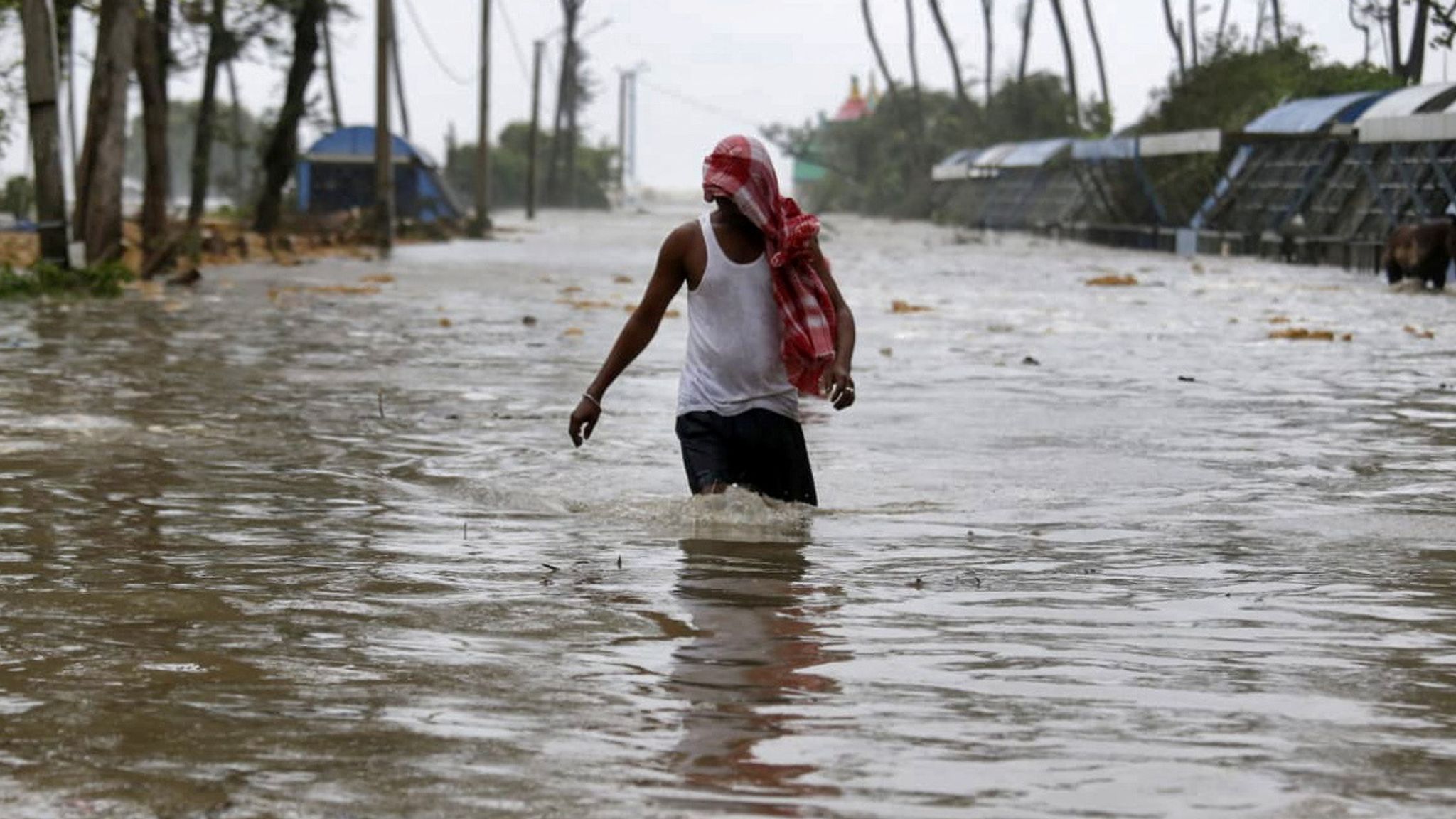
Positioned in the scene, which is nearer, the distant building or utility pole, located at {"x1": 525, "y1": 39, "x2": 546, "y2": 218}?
utility pole, located at {"x1": 525, "y1": 39, "x2": 546, "y2": 218}

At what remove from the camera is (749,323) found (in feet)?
25.4

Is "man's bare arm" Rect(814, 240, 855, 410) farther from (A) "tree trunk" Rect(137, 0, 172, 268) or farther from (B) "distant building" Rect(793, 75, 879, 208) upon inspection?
(B) "distant building" Rect(793, 75, 879, 208)

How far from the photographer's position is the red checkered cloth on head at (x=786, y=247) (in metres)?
7.52

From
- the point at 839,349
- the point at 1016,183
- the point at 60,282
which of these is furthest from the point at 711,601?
the point at 1016,183

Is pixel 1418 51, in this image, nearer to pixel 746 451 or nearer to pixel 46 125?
pixel 46 125

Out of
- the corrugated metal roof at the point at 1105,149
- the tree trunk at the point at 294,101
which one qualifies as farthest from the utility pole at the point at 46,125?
the corrugated metal roof at the point at 1105,149

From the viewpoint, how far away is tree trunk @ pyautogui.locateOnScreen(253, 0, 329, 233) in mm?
39938

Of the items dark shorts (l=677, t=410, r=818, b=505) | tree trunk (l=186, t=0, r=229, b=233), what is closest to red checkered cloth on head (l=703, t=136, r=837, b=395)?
dark shorts (l=677, t=410, r=818, b=505)

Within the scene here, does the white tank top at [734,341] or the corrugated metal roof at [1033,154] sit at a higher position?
the corrugated metal roof at [1033,154]

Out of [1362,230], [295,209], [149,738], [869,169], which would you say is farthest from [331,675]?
[869,169]

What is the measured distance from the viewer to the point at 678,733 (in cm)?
484

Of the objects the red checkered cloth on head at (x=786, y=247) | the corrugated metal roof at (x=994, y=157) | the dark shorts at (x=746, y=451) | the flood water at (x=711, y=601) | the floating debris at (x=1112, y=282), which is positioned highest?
the corrugated metal roof at (x=994, y=157)

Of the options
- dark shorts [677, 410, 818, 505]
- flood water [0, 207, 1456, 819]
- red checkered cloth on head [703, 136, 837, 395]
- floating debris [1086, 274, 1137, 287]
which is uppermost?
red checkered cloth on head [703, 136, 837, 395]

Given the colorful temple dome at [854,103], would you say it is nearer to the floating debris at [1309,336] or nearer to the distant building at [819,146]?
the distant building at [819,146]
